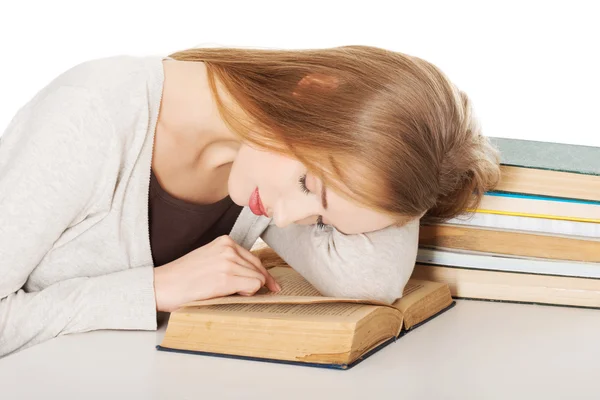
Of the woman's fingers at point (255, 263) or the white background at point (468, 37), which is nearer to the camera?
the woman's fingers at point (255, 263)

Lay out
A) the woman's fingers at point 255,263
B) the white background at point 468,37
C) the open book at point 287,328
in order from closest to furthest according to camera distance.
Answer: the open book at point 287,328 → the woman's fingers at point 255,263 → the white background at point 468,37

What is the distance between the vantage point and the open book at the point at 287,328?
1208 millimetres

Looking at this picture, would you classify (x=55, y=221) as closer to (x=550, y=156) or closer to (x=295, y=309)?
(x=295, y=309)

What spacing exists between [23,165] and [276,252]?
1.88 ft

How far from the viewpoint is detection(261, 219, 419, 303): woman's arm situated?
147 cm

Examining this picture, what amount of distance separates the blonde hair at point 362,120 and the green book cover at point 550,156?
0.27ft

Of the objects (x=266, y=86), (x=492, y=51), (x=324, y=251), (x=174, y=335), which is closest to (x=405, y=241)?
(x=324, y=251)

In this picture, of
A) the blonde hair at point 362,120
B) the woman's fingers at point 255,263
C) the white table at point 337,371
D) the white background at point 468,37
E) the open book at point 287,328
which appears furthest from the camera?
the white background at point 468,37

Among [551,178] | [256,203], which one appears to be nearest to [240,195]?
[256,203]

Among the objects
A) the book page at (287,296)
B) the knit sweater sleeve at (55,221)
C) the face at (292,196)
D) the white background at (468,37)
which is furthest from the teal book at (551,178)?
the white background at (468,37)

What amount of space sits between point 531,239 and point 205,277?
572mm

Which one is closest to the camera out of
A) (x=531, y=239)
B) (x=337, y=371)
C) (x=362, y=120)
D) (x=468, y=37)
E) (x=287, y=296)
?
(x=337, y=371)

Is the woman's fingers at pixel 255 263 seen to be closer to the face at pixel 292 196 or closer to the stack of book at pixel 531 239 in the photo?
the face at pixel 292 196

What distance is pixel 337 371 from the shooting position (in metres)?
1.19
